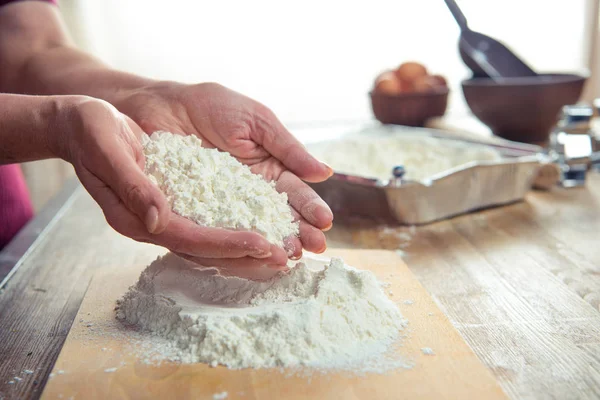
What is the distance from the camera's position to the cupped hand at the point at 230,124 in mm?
1104

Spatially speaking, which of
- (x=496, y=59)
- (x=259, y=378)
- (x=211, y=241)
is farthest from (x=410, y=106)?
(x=259, y=378)

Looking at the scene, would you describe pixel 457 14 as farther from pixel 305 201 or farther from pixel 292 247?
pixel 292 247

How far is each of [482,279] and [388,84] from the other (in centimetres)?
110

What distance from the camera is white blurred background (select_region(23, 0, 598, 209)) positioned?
9.46 ft

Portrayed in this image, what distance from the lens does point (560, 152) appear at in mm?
1559

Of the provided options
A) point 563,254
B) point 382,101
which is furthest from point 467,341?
point 382,101

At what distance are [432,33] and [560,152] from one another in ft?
5.78

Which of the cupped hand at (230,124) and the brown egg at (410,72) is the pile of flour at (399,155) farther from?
the brown egg at (410,72)

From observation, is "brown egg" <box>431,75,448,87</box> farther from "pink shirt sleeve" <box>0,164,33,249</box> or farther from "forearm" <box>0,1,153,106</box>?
"pink shirt sleeve" <box>0,164,33,249</box>

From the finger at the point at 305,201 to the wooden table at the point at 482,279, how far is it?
23cm

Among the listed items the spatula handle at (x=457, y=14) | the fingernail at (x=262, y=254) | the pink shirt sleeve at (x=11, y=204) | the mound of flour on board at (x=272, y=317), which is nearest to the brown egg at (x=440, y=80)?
the spatula handle at (x=457, y=14)

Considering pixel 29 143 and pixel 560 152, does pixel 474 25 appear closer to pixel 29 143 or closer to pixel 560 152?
pixel 560 152

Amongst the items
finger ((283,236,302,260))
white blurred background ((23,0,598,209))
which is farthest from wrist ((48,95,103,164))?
white blurred background ((23,0,598,209))

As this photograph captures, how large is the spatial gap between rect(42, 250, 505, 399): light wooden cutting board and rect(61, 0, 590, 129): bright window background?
2.29 meters
